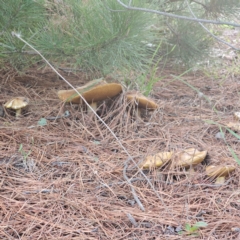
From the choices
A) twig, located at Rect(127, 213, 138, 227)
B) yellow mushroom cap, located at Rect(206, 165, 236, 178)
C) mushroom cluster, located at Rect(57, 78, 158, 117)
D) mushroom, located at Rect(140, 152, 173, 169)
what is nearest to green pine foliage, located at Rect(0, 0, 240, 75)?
mushroom cluster, located at Rect(57, 78, 158, 117)

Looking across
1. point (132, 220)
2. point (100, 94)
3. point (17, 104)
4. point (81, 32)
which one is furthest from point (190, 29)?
point (132, 220)

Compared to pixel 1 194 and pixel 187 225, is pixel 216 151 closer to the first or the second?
pixel 187 225

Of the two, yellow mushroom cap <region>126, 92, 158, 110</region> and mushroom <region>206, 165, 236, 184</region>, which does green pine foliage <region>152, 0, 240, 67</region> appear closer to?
yellow mushroom cap <region>126, 92, 158, 110</region>

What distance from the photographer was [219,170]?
4.36 ft

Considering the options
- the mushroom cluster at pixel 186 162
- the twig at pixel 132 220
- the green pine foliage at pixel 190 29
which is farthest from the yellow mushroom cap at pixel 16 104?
the green pine foliage at pixel 190 29

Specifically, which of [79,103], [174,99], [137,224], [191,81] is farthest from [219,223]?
[191,81]

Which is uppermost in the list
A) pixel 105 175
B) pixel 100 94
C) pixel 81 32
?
pixel 81 32

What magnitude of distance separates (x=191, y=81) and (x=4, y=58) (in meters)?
1.41

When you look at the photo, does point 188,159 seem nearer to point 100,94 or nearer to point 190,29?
point 100,94

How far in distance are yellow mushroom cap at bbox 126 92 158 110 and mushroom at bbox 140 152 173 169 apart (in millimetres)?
418

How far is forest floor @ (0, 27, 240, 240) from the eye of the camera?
1082mm

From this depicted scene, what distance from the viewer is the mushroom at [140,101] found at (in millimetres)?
1741

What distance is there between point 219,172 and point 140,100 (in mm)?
591

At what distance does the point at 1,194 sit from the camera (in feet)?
3.94
